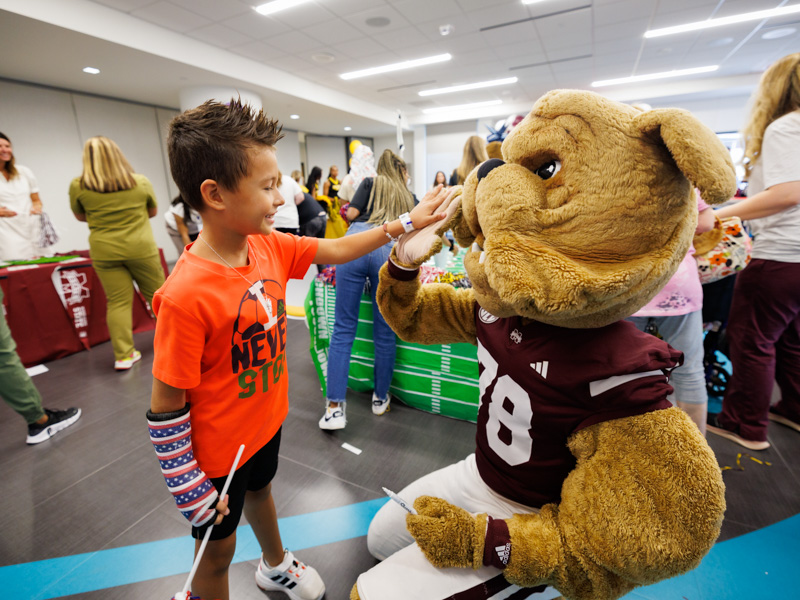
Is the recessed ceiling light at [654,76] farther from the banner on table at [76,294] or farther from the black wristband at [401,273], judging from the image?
the banner on table at [76,294]

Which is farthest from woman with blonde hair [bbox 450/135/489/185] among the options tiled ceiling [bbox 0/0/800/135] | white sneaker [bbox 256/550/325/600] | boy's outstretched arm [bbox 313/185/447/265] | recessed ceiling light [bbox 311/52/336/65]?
recessed ceiling light [bbox 311/52/336/65]

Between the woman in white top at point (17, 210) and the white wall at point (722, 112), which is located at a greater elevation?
the white wall at point (722, 112)

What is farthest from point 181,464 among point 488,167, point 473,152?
point 473,152

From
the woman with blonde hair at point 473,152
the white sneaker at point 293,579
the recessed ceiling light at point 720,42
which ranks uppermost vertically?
the recessed ceiling light at point 720,42

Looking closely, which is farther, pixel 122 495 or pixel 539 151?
pixel 122 495

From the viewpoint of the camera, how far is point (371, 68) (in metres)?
7.22

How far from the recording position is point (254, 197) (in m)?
0.90

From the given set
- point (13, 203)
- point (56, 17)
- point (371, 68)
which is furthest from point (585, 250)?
point (371, 68)

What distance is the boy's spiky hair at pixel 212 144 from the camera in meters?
0.86

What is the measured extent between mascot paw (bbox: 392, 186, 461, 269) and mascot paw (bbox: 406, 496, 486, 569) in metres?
0.59

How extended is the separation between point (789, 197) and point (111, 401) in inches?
159

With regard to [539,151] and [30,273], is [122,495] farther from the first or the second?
[30,273]

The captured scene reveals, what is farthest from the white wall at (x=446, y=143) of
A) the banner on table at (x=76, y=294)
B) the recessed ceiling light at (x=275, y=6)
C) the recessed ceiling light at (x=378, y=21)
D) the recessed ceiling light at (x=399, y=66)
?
the banner on table at (x=76, y=294)

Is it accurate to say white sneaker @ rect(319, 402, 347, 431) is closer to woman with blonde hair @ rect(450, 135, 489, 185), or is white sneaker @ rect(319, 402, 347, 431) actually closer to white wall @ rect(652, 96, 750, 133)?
woman with blonde hair @ rect(450, 135, 489, 185)
